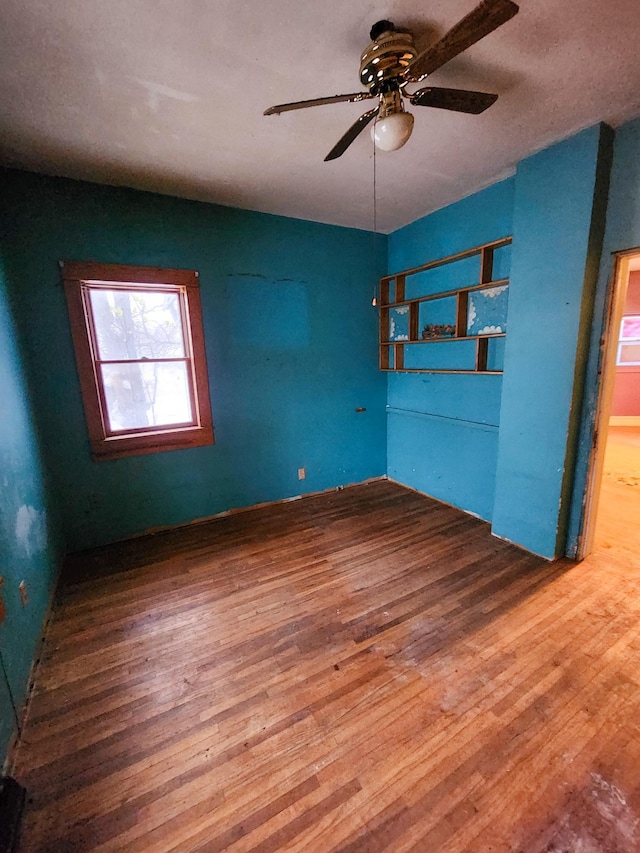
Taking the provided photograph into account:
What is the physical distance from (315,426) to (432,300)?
1715 mm

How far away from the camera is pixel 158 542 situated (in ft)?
9.30

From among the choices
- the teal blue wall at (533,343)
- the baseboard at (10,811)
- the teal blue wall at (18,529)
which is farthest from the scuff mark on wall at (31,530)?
the teal blue wall at (533,343)

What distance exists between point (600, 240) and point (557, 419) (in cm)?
113

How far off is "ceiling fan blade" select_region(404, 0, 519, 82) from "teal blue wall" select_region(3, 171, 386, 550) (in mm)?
2069

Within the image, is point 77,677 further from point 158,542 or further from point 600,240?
point 600,240

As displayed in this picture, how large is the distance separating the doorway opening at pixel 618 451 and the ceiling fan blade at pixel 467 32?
1656 millimetres

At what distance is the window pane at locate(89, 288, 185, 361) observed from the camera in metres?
2.62

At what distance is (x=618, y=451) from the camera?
191 inches

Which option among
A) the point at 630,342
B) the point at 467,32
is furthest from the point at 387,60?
the point at 630,342

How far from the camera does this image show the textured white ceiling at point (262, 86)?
1.25 meters

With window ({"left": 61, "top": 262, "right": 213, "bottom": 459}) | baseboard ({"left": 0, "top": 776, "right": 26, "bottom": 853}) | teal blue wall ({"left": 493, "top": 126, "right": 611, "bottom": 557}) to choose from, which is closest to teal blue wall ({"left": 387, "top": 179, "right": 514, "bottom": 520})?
teal blue wall ({"left": 493, "top": 126, "right": 611, "bottom": 557})

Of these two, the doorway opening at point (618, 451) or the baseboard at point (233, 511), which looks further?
the baseboard at point (233, 511)

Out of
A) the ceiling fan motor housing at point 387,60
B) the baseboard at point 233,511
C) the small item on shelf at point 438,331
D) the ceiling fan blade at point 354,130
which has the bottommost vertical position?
the baseboard at point 233,511

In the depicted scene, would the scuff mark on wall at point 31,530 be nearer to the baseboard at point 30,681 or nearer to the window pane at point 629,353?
the baseboard at point 30,681
